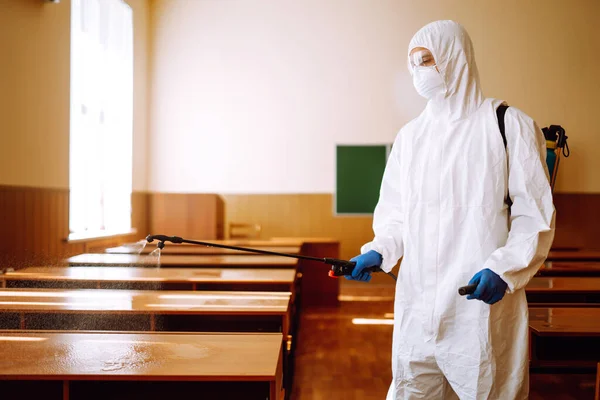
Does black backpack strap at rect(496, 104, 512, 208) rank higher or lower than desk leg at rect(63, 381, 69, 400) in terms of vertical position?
higher

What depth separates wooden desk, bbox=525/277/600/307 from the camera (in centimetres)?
295

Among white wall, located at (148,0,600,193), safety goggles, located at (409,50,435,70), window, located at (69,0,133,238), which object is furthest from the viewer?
white wall, located at (148,0,600,193)

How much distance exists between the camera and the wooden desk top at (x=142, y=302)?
206 centimetres

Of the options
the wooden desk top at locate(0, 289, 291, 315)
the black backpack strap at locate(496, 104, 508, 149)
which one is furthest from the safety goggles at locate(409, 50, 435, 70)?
the wooden desk top at locate(0, 289, 291, 315)

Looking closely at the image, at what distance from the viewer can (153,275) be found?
295 centimetres

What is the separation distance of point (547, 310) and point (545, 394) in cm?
63

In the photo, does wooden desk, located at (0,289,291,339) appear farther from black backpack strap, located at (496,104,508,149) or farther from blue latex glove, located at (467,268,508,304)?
black backpack strap, located at (496,104,508,149)

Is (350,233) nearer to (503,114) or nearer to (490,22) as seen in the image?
(490,22)

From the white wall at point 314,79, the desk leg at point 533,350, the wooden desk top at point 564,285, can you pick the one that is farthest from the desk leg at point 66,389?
the white wall at point 314,79

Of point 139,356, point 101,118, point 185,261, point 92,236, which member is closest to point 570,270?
point 185,261

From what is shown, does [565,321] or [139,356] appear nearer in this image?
[139,356]

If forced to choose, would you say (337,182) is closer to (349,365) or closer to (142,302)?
(349,365)

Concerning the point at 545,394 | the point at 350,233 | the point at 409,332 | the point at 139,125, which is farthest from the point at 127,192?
the point at 409,332

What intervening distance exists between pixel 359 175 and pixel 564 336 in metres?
4.46
